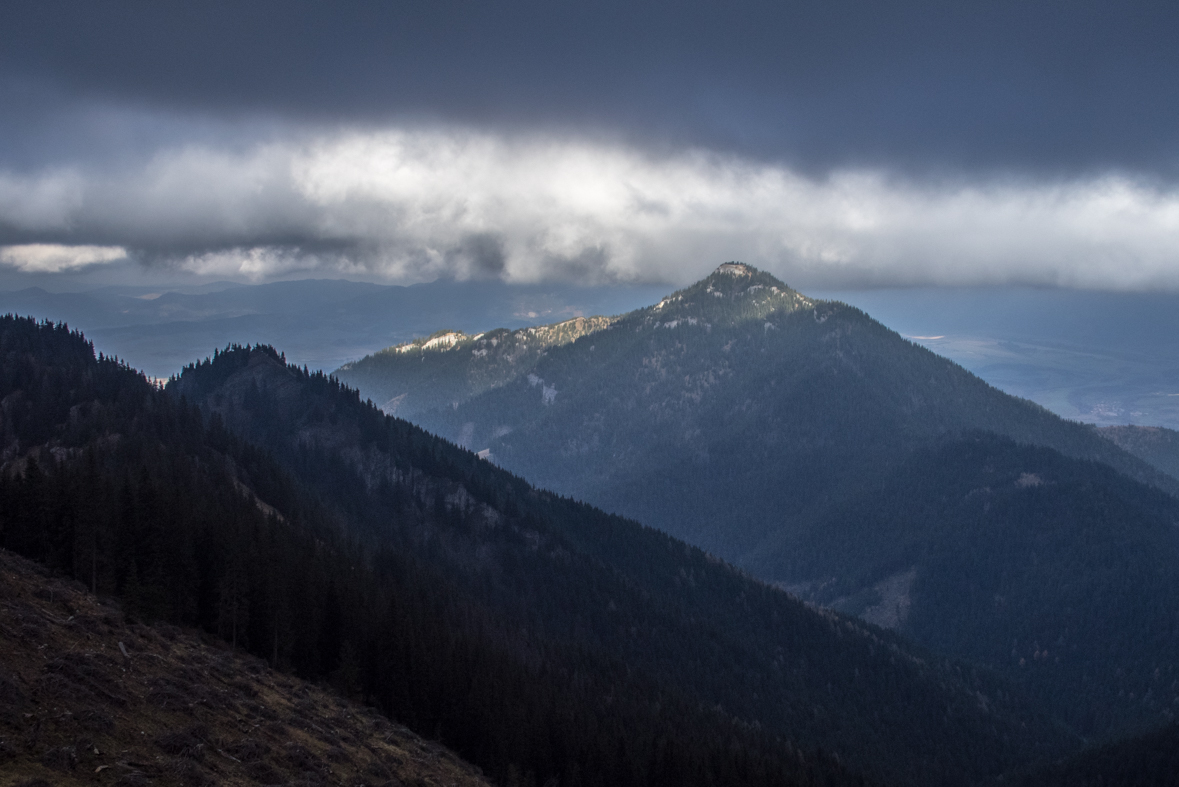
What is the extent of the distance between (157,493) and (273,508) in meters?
68.9

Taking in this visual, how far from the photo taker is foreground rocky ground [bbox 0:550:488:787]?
50.8 m

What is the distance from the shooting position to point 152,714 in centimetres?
6062

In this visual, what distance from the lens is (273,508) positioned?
177250 millimetres

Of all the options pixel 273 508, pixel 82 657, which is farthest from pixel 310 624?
pixel 273 508

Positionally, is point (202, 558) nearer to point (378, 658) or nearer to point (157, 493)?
point (157, 493)

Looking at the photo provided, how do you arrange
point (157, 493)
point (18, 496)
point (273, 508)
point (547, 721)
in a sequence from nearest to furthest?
point (18, 496) → point (157, 493) → point (547, 721) → point (273, 508)

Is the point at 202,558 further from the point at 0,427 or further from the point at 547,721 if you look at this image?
the point at 0,427

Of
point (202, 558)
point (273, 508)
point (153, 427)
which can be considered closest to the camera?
point (202, 558)

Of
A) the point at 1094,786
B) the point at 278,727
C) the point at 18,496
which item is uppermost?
the point at 18,496

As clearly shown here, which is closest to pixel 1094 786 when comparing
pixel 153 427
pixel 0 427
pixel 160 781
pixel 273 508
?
pixel 273 508

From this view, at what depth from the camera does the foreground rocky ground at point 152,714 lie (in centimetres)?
5081

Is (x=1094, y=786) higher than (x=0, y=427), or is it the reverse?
(x=0, y=427)

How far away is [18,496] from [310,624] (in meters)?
31.9

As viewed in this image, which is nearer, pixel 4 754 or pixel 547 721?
pixel 4 754
